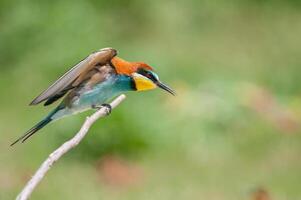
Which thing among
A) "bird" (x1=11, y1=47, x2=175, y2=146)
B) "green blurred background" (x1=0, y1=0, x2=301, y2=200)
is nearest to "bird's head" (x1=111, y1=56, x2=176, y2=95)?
Answer: "bird" (x1=11, y1=47, x2=175, y2=146)

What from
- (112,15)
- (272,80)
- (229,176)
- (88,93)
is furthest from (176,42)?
(88,93)

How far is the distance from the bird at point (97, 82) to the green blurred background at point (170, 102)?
2.40 meters

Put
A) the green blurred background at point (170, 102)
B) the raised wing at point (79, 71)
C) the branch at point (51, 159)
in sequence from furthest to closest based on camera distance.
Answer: the green blurred background at point (170, 102) < the raised wing at point (79, 71) < the branch at point (51, 159)

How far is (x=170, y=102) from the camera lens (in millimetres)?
5750

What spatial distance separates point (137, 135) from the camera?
205 inches

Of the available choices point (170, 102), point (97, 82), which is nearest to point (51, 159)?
point (97, 82)

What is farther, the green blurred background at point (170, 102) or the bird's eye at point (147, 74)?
the green blurred background at point (170, 102)

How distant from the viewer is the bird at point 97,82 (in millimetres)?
1669

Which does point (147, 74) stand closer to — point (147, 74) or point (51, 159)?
point (147, 74)

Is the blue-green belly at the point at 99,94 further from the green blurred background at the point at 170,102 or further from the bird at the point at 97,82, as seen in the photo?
the green blurred background at the point at 170,102

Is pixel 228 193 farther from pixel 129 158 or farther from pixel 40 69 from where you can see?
pixel 40 69

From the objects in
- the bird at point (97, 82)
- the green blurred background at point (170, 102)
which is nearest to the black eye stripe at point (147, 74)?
the bird at point (97, 82)

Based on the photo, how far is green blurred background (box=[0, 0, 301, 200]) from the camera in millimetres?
4762

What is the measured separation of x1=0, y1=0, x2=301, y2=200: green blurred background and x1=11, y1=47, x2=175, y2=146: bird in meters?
2.40
